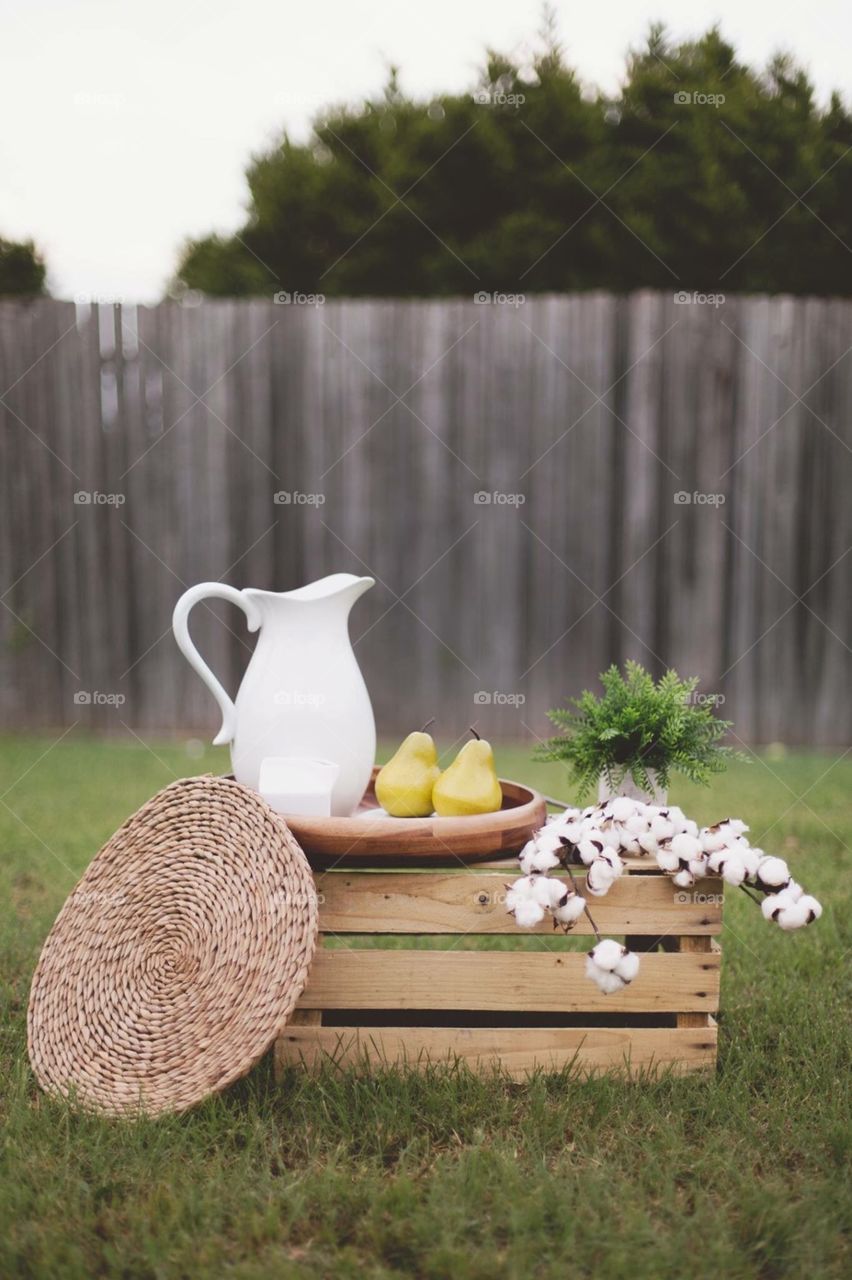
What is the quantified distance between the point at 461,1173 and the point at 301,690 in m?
0.74

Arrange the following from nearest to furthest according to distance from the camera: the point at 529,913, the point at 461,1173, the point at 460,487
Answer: the point at 461,1173 → the point at 529,913 → the point at 460,487

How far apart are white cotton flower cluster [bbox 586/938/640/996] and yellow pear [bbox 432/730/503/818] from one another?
1.02 ft

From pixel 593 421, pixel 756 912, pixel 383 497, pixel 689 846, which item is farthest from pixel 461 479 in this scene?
pixel 689 846

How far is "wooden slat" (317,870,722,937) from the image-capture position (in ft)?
5.08

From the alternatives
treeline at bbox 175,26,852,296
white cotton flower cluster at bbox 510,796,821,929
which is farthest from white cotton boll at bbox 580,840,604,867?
treeline at bbox 175,26,852,296

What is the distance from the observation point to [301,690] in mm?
1637

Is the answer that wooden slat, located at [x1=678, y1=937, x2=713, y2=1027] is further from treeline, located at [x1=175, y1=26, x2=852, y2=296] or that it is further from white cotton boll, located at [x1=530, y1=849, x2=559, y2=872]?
treeline, located at [x1=175, y1=26, x2=852, y2=296]

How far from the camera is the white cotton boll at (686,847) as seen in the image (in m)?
1.49

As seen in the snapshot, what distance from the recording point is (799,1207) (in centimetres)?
122

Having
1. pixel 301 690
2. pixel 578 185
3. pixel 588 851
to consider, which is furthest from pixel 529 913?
pixel 578 185

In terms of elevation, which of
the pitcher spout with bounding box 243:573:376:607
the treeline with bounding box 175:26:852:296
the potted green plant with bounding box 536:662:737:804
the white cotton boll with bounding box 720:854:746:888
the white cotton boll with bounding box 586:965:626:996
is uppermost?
the treeline with bounding box 175:26:852:296

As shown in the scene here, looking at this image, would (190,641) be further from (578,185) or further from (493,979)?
(578,185)

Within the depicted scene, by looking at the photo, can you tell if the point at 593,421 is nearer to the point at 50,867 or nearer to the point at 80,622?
the point at 80,622

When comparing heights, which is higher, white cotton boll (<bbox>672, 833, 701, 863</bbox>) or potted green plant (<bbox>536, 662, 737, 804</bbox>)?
potted green plant (<bbox>536, 662, 737, 804</bbox>)
